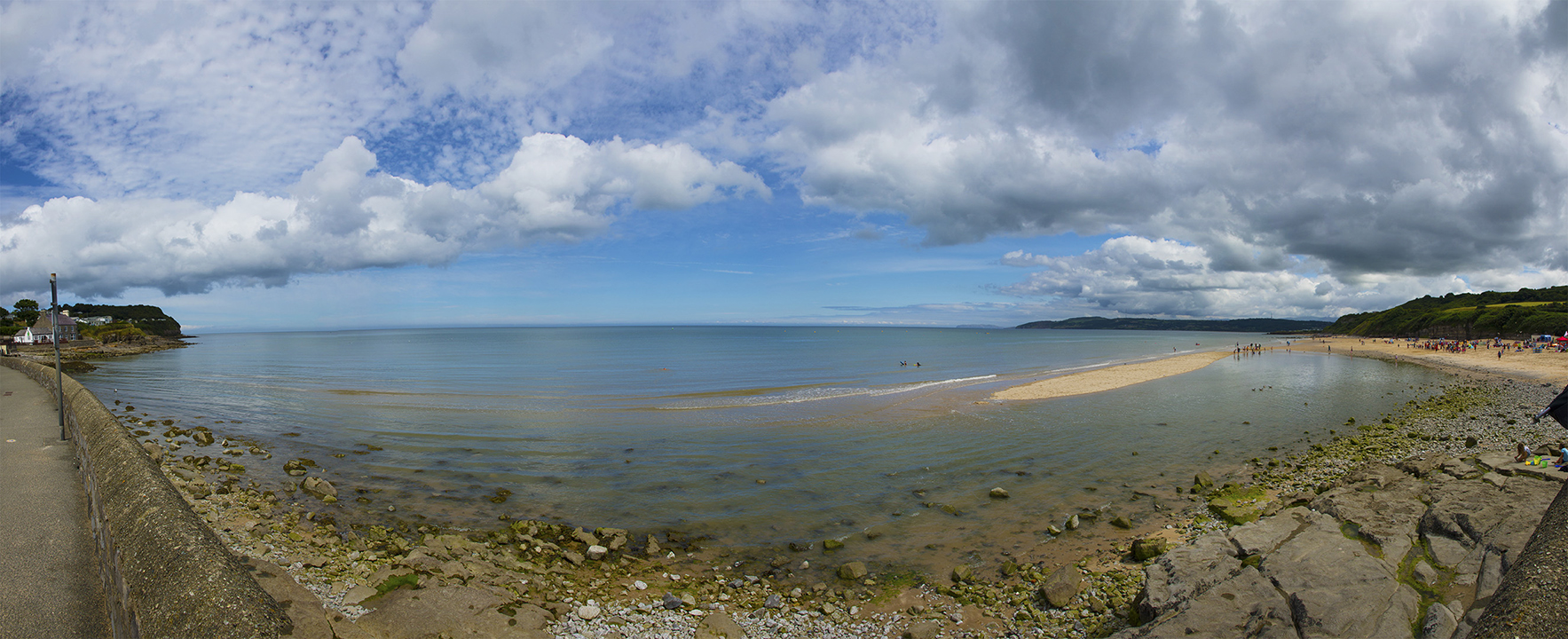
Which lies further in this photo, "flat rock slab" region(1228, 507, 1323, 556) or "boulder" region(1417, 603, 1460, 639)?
"flat rock slab" region(1228, 507, 1323, 556)

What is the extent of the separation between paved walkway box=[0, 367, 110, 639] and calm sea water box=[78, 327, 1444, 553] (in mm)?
4336

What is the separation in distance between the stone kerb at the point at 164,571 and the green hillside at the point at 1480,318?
11324 cm

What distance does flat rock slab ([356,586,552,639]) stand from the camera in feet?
24.3

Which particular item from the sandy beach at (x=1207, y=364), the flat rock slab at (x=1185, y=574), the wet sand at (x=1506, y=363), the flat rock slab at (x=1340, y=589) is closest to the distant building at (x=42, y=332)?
the sandy beach at (x=1207, y=364)

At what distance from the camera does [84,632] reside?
6.39 metres

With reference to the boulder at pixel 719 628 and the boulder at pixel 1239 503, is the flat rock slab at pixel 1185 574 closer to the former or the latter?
the boulder at pixel 1239 503

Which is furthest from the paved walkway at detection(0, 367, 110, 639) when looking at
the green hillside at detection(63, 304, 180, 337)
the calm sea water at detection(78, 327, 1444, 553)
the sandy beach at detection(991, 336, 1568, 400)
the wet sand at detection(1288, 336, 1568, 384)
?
the green hillside at detection(63, 304, 180, 337)

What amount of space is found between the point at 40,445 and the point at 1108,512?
25.1 metres

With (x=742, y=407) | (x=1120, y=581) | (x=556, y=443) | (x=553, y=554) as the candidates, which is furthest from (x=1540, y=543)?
(x=742, y=407)

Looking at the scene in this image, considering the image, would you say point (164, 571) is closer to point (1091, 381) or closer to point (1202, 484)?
point (1202, 484)

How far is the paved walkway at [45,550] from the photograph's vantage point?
21.4 feet

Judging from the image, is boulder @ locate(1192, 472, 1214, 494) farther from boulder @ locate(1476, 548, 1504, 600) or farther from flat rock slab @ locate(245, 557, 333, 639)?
flat rock slab @ locate(245, 557, 333, 639)

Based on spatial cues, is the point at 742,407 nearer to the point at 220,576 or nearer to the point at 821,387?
the point at 821,387

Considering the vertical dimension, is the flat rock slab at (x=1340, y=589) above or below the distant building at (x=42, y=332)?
below
